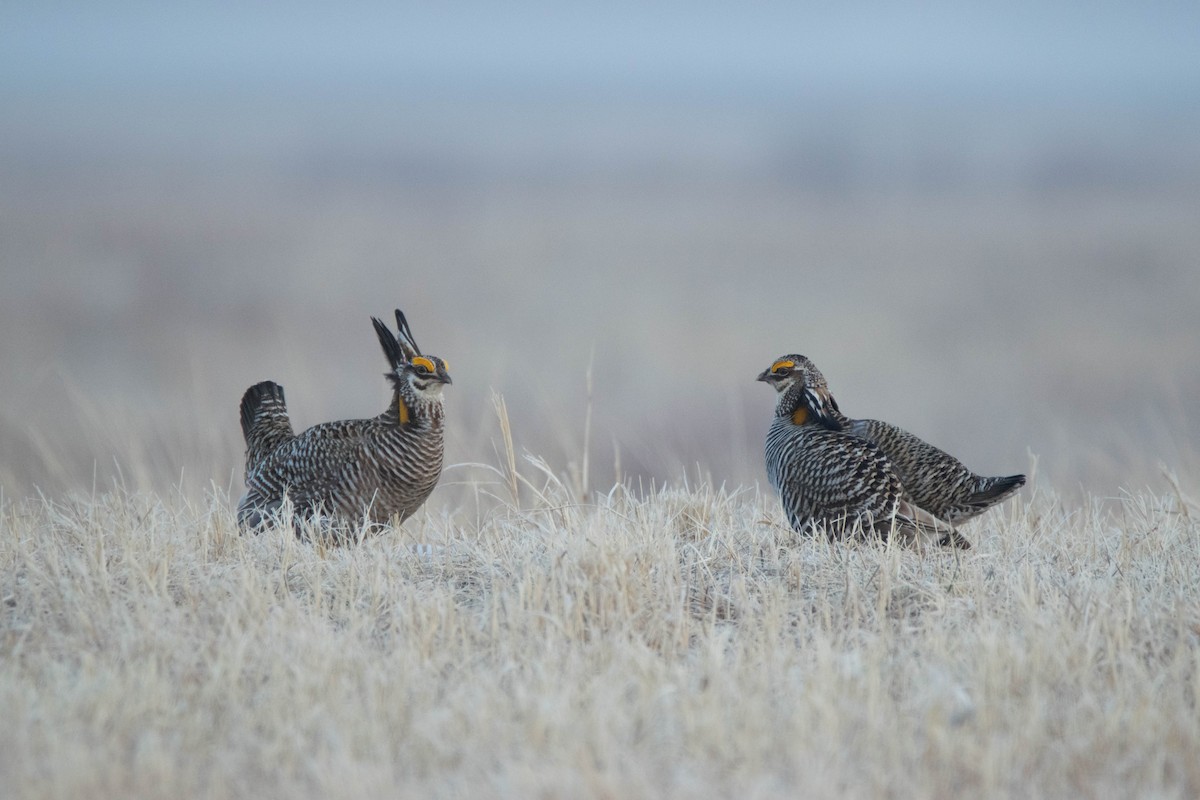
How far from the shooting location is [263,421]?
186 inches

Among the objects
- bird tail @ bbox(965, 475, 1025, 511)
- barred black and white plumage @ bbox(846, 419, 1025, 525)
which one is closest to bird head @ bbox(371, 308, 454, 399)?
barred black and white plumage @ bbox(846, 419, 1025, 525)

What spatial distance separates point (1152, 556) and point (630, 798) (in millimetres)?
2005

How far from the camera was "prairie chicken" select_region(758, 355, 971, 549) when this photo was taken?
362 cm

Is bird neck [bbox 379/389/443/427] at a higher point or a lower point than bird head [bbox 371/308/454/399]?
lower

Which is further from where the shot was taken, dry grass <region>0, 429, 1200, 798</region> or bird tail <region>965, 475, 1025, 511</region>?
bird tail <region>965, 475, 1025, 511</region>

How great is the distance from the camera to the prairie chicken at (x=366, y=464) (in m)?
3.94

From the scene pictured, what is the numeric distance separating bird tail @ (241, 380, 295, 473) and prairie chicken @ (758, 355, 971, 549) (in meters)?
1.83

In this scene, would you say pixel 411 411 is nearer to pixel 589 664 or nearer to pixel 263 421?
pixel 263 421

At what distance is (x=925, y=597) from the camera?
2.99 m

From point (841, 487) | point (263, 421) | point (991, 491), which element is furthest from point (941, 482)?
point (263, 421)

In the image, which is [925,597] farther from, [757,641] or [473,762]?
[473,762]

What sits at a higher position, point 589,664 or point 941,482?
point 941,482

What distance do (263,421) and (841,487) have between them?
88.5 inches

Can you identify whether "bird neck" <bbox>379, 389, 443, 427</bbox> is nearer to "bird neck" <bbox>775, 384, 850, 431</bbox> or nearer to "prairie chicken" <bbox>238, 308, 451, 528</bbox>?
"prairie chicken" <bbox>238, 308, 451, 528</bbox>
